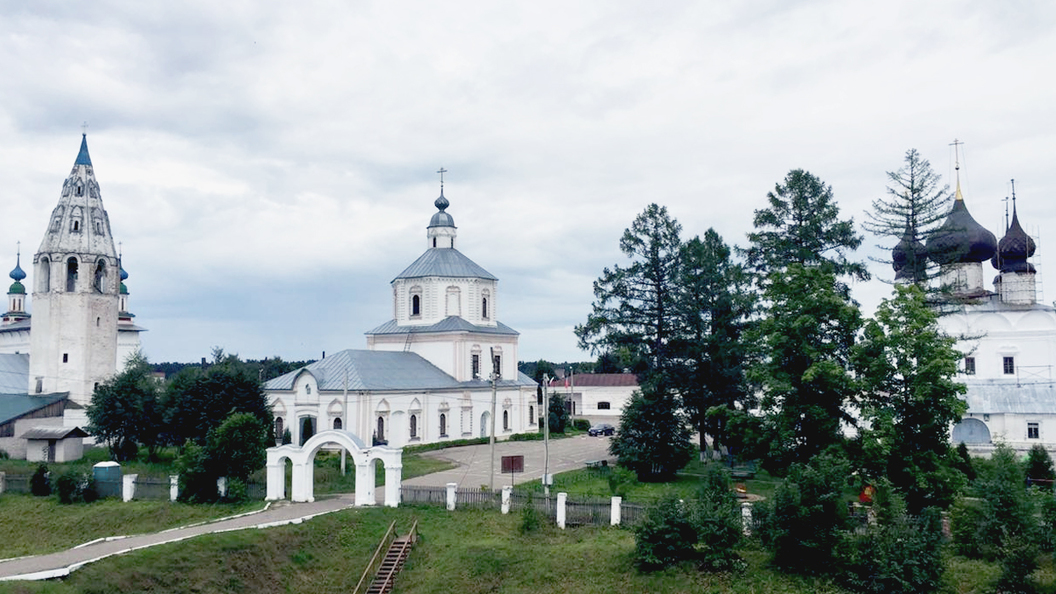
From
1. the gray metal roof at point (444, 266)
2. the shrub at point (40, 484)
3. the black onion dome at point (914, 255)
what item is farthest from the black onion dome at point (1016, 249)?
the shrub at point (40, 484)

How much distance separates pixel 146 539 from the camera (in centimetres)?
2123

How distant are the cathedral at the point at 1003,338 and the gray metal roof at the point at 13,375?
4319 cm

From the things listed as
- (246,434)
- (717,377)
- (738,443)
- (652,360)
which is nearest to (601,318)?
(652,360)

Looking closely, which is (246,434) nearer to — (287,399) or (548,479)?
(548,479)

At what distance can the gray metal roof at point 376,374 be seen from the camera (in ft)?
134

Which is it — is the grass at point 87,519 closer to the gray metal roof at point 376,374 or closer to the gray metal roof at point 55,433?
the gray metal roof at point 55,433

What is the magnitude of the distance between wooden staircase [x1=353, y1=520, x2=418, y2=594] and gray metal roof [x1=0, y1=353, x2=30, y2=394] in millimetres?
31788

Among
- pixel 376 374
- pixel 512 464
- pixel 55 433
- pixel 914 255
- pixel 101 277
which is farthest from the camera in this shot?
pixel 101 277

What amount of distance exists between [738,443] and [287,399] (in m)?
21.2

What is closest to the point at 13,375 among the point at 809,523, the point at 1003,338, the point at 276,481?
the point at 276,481

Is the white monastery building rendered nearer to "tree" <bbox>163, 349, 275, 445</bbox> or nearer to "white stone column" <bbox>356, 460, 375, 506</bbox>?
"tree" <bbox>163, 349, 275, 445</bbox>

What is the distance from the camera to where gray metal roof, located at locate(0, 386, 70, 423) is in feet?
124

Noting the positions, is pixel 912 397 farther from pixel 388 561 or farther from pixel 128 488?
pixel 128 488

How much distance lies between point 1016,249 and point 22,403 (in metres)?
43.6
